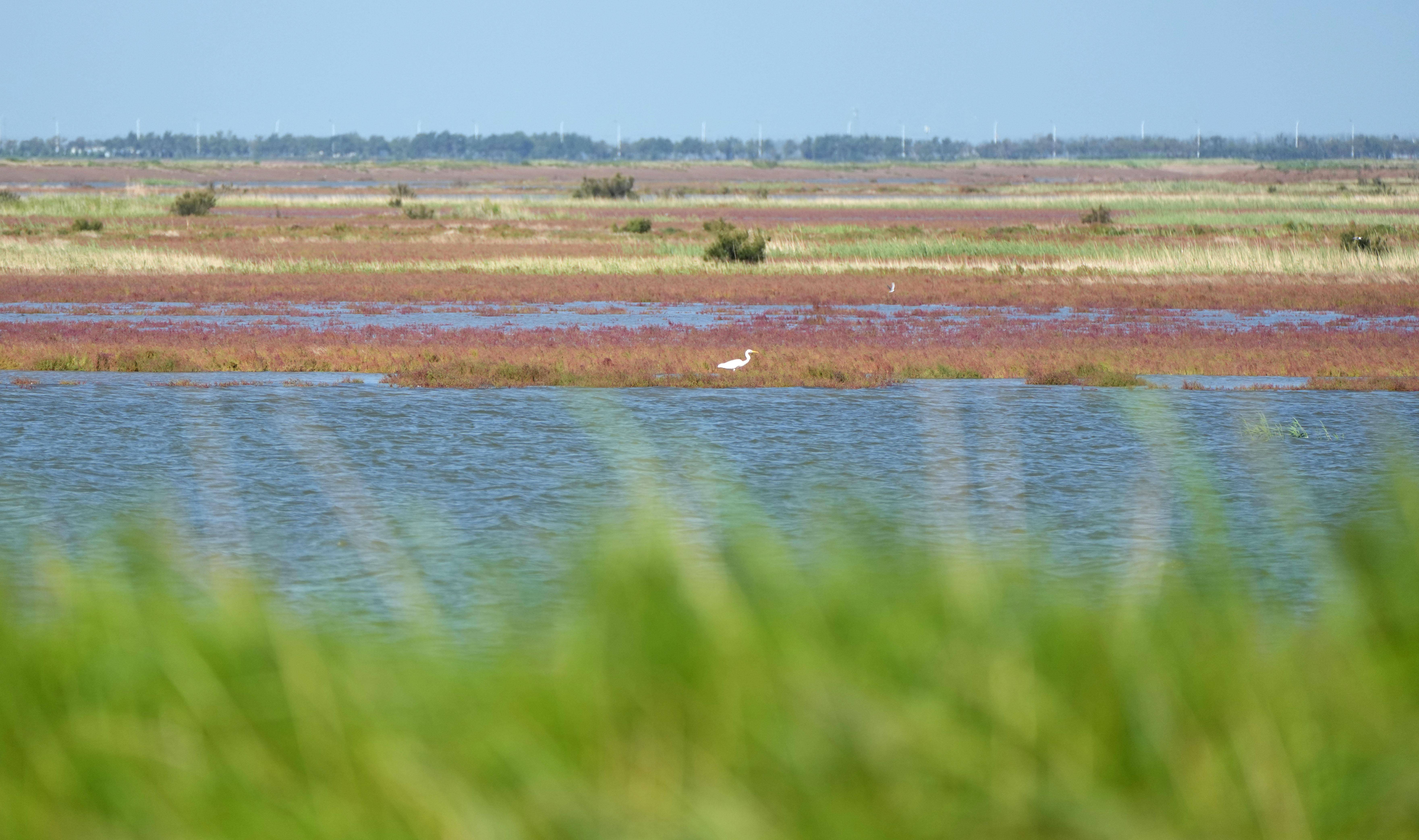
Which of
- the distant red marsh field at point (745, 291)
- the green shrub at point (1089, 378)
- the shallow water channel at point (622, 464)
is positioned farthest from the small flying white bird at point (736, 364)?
the distant red marsh field at point (745, 291)

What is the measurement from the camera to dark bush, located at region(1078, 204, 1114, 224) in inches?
2744

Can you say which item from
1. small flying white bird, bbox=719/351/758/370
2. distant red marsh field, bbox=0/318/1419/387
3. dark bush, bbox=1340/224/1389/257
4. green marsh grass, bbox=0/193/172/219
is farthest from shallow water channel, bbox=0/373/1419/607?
green marsh grass, bbox=0/193/172/219

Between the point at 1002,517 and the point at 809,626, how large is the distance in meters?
9.74

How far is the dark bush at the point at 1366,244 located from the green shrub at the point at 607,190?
63.9 m

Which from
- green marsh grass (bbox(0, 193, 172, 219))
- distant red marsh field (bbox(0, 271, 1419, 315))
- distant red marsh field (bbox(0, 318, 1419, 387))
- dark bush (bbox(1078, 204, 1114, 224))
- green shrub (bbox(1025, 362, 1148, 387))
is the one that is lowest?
green shrub (bbox(1025, 362, 1148, 387))

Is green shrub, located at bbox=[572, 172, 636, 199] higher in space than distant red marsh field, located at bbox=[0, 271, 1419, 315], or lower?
higher

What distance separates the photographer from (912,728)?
424 centimetres

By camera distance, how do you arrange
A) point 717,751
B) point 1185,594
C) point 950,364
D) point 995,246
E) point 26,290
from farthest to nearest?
point 995,246, point 26,290, point 950,364, point 1185,594, point 717,751

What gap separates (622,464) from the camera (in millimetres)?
18250

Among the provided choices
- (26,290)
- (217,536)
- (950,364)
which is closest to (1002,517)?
(217,536)

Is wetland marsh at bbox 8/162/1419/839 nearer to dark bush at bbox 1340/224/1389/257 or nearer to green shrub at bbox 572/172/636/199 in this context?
dark bush at bbox 1340/224/1389/257

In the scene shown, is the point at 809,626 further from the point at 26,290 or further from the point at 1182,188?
the point at 1182,188

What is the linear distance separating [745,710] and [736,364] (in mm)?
21703

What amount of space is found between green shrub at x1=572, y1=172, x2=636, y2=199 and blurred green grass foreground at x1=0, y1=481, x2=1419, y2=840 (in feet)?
339
